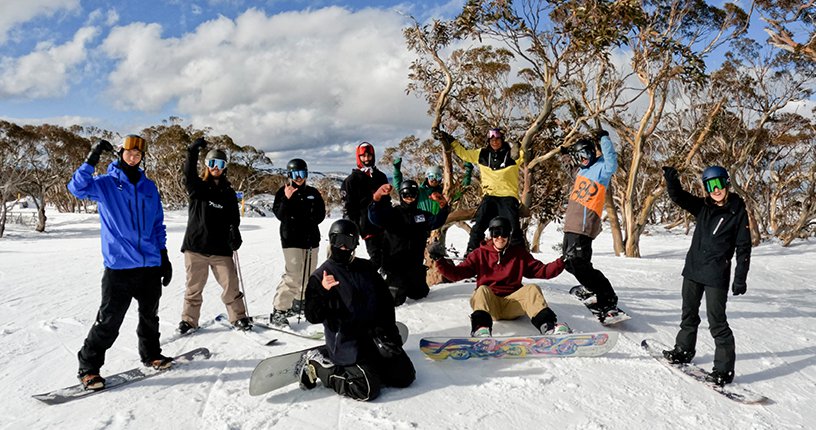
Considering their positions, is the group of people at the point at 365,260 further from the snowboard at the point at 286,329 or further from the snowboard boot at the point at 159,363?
the snowboard at the point at 286,329

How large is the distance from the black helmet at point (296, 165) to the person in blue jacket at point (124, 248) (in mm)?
1535

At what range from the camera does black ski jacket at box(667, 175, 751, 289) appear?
13.3ft

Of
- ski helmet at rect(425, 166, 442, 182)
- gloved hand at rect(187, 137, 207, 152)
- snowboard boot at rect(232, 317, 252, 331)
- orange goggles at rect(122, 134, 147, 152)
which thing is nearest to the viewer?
orange goggles at rect(122, 134, 147, 152)

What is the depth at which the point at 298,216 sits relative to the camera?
17.9 feet

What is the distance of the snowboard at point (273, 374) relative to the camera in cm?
352

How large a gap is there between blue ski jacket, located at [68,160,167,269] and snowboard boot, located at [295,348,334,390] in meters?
1.50

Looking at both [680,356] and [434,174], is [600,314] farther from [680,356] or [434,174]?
[434,174]

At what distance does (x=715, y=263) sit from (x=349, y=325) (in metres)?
3.12

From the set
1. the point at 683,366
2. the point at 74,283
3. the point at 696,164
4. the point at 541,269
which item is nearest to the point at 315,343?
the point at 541,269

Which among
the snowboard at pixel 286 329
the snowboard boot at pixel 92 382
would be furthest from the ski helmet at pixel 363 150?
the snowboard boot at pixel 92 382

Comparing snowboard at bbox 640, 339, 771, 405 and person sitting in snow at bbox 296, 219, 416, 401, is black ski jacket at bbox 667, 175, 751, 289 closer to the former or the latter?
snowboard at bbox 640, 339, 771, 405

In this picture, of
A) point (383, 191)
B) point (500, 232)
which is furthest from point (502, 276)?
point (383, 191)

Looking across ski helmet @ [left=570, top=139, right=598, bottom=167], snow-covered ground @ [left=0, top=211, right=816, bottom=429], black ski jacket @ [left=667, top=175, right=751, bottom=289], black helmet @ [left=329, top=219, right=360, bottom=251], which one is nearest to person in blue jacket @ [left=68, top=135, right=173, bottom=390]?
snow-covered ground @ [left=0, top=211, right=816, bottom=429]

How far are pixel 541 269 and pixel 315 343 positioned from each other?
2338 mm
